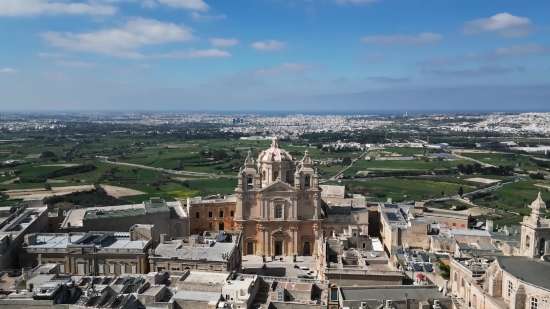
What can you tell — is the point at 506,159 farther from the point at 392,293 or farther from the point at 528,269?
the point at 392,293

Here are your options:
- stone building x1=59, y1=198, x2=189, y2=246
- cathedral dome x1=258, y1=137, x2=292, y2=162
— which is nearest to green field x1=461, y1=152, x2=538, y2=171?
cathedral dome x1=258, y1=137, x2=292, y2=162

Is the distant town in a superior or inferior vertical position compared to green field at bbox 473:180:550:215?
superior

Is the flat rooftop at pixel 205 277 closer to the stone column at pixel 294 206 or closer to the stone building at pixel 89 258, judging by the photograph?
the stone building at pixel 89 258

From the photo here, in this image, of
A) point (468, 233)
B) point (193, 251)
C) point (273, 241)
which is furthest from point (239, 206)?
point (468, 233)

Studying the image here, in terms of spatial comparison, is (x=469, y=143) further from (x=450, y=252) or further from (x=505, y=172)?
(x=450, y=252)


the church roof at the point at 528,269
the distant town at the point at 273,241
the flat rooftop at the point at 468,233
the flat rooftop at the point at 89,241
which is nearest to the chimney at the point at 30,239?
the distant town at the point at 273,241

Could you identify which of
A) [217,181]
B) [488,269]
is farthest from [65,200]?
[488,269]

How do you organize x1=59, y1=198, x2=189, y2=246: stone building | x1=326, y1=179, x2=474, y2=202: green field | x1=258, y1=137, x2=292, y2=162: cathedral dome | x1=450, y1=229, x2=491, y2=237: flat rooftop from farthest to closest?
x1=326, y1=179, x2=474, y2=202: green field, x1=258, y1=137, x2=292, y2=162: cathedral dome, x1=59, y1=198, x2=189, y2=246: stone building, x1=450, y1=229, x2=491, y2=237: flat rooftop

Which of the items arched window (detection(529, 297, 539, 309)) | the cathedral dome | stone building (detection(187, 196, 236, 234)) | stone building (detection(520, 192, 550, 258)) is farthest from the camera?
stone building (detection(187, 196, 236, 234))

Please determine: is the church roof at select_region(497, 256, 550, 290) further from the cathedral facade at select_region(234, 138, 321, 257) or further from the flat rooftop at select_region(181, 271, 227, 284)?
the cathedral facade at select_region(234, 138, 321, 257)
